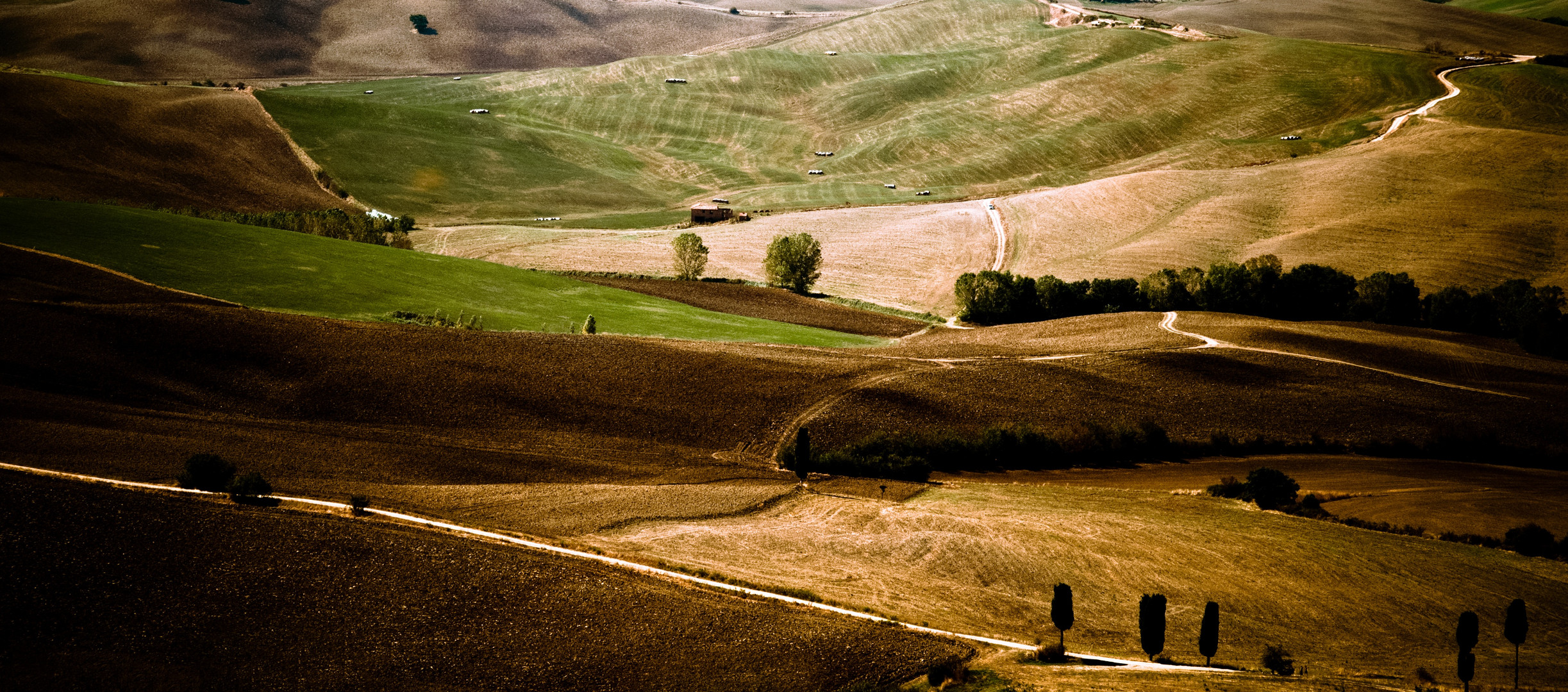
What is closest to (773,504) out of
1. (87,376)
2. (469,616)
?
(469,616)

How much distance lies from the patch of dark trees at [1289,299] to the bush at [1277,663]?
169 feet

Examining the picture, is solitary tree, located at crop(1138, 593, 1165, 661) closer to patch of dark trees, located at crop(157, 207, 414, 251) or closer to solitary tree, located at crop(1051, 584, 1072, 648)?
solitary tree, located at crop(1051, 584, 1072, 648)

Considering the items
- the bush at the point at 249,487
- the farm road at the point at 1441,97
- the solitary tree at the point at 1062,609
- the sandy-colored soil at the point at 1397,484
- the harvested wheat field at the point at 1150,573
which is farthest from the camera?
the farm road at the point at 1441,97

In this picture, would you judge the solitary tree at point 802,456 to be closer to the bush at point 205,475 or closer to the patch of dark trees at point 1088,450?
the patch of dark trees at point 1088,450

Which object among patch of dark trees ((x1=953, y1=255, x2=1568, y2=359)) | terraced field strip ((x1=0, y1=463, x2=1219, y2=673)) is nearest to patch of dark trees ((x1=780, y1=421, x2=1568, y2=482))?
terraced field strip ((x1=0, y1=463, x2=1219, y2=673))

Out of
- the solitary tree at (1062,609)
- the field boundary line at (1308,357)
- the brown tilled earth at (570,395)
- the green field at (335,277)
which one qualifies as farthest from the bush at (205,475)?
the field boundary line at (1308,357)

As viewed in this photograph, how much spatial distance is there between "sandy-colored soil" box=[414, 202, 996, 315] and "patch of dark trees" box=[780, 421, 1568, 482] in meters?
33.9

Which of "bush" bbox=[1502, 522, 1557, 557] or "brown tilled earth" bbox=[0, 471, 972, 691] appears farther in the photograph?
"bush" bbox=[1502, 522, 1557, 557]

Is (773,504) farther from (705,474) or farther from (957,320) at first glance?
(957,320)

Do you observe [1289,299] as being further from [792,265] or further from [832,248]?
[832,248]

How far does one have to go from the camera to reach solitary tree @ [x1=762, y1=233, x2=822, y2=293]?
87812mm

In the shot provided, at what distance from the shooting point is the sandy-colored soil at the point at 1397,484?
39.6 meters

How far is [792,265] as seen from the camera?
8788 centimetres

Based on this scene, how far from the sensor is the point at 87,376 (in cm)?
4041
